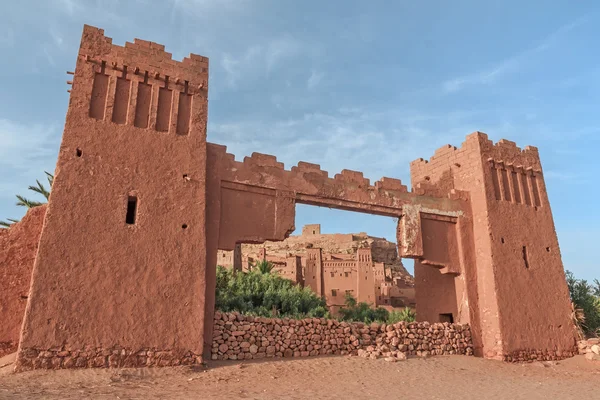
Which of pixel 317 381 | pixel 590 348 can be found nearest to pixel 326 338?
pixel 317 381

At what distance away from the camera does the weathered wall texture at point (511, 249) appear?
47.9 ft

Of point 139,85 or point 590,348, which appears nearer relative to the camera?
point 139,85

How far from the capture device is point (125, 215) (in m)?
10.9

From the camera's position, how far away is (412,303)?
36.2 metres

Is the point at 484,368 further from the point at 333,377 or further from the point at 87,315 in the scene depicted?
the point at 87,315

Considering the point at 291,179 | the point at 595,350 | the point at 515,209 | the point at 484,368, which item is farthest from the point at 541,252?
the point at 291,179

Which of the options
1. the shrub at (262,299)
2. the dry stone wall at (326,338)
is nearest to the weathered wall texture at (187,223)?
the dry stone wall at (326,338)

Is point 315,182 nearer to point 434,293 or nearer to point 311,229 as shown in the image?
point 434,293

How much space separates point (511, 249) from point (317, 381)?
8832 mm

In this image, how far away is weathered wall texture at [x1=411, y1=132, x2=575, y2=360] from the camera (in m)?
14.6

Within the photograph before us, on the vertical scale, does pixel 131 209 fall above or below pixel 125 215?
above

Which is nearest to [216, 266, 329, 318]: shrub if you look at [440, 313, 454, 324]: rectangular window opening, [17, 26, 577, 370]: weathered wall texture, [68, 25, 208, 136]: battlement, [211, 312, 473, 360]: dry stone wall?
[440, 313, 454, 324]: rectangular window opening

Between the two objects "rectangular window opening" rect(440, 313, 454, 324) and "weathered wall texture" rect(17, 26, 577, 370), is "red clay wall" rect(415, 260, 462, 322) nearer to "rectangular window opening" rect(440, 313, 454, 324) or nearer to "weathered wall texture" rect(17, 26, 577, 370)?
"weathered wall texture" rect(17, 26, 577, 370)

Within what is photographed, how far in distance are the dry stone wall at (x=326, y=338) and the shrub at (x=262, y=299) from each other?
22.7 feet
